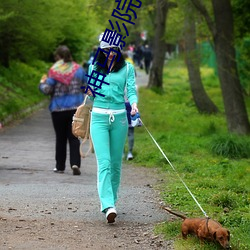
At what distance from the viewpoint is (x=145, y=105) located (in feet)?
84.1

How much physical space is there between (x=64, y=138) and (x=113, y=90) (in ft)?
13.2

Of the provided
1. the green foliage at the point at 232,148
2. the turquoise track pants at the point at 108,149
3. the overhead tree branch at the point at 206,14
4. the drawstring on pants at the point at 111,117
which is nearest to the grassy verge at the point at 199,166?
the green foliage at the point at 232,148

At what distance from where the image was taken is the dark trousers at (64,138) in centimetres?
1084

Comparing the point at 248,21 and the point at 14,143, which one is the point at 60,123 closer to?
the point at 14,143

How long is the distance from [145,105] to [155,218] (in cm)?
1823

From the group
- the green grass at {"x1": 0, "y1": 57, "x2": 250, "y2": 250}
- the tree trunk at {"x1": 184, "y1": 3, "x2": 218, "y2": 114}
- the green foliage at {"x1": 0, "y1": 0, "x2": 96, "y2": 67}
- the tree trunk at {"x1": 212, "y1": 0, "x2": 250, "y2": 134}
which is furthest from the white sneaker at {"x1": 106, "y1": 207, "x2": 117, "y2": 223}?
the tree trunk at {"x1": 184, "y1": 3, "x2": 218, "y2": 114}

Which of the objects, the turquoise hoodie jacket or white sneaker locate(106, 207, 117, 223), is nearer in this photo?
white sneaker locate(106, 207, 117, 223)

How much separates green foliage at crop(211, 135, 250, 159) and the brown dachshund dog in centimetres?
690

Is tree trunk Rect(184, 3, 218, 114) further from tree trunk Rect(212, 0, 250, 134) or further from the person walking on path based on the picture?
the person walking on path

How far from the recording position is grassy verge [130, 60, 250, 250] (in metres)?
7.06

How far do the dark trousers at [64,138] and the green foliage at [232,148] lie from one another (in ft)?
10.7

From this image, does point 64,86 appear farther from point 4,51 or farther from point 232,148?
point 4,51

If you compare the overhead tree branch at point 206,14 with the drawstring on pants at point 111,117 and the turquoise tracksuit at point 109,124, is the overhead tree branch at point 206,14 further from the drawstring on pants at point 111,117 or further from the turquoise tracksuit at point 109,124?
the drawstring on pants at point 111,117

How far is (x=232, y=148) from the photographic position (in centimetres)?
1311
